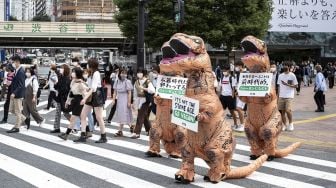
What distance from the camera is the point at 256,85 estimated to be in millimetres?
9055

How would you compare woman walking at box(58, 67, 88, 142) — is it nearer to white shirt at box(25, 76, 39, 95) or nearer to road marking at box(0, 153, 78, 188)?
road marking at box(0, 153, 78, 188)

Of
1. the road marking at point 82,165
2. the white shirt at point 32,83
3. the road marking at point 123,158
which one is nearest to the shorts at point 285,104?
the road marking at point 123,158

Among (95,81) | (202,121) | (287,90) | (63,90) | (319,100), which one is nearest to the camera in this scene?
(202,121)

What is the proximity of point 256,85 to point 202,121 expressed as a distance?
229cm

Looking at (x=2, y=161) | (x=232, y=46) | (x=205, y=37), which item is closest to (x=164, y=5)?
(x=205, y=37)

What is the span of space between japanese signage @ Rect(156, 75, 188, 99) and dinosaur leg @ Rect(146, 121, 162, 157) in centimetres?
61

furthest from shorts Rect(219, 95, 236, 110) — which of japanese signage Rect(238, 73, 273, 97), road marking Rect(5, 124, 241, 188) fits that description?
japanese signage Rect(238, 73, 273, 97)

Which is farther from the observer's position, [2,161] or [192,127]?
[2,161]

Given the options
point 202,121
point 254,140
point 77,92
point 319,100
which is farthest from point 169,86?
point 319,100

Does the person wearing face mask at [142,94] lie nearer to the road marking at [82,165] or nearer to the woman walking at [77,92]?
the woman walking at [77,92]

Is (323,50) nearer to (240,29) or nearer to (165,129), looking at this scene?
(240,29)

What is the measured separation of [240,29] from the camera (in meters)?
32.0

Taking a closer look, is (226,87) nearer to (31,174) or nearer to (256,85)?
(256,85)

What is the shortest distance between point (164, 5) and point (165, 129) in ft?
74.9
